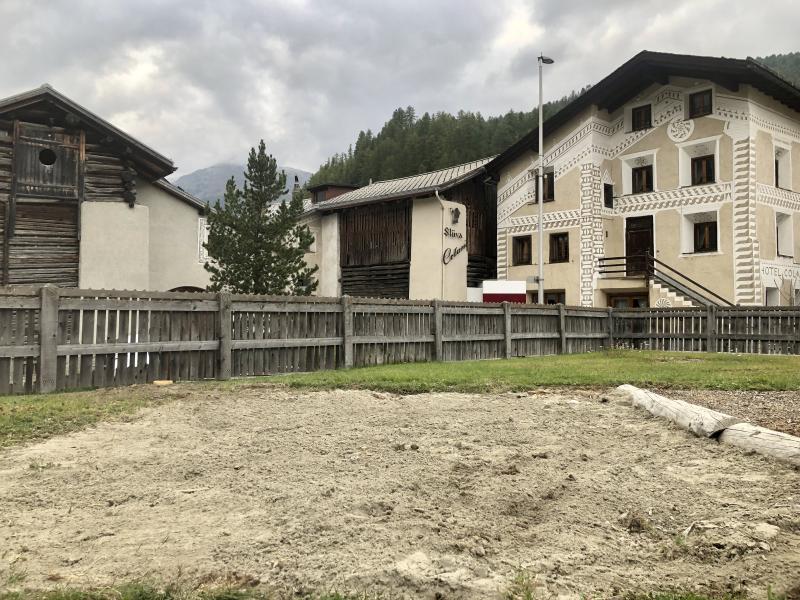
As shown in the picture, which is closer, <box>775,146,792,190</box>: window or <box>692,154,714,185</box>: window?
<box>692,154,714,185</box>: window

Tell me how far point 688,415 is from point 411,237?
27885mm

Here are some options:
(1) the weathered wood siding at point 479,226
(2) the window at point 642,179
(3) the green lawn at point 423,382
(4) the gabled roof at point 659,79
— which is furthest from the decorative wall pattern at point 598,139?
(3) the green lawn at point 423,382

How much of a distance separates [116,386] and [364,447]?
21.3 feet

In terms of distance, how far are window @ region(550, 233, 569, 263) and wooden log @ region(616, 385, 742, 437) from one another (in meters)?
25.6

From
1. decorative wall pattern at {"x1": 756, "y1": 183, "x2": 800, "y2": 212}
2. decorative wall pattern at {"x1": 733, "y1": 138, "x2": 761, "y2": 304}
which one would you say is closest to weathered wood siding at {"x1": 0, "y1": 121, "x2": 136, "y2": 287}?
decorative wall pattern at {"x1": 733, "y1": 138, "x2": 761, "y2": 304}

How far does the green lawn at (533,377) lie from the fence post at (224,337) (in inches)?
39.2

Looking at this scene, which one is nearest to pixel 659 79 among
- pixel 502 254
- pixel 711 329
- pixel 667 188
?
pixel 667 188

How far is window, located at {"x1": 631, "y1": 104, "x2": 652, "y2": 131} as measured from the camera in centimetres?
3152

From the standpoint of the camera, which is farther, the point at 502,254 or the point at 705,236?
the point at 502,254

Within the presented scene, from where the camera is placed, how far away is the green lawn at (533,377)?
34.4 ft

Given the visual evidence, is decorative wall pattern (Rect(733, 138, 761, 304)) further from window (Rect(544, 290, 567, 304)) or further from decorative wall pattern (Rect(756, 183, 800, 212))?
window (Rect(544, 290, 567, 304))

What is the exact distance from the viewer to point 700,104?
2945 centimetres

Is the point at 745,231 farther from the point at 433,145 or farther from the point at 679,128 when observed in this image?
the point at 433,145

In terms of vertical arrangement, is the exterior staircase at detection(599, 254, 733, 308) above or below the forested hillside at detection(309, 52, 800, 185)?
below
